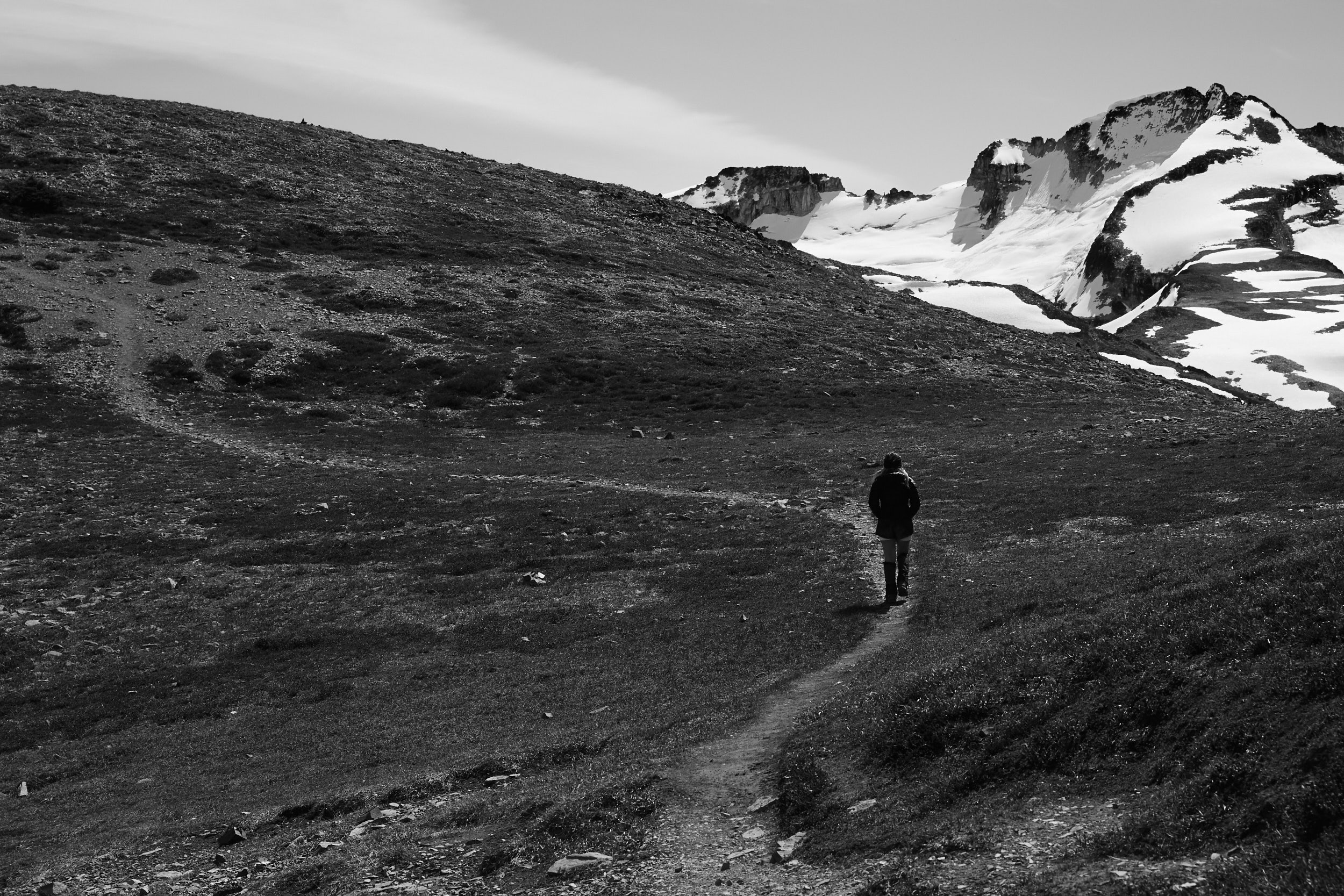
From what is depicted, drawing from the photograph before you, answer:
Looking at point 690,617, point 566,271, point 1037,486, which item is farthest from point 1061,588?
point 566,271

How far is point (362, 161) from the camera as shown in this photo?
5015 inches

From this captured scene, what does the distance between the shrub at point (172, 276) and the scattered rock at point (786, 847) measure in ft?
282

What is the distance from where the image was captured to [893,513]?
25062 millimetres

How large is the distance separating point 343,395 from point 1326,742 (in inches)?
2586

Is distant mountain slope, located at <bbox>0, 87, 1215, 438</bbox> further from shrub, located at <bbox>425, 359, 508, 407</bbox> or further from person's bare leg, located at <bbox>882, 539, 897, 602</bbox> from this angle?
person's bare leg, located at <bbox>882, 539, 897, 602</bbox>

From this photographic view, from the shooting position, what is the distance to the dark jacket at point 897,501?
25.0m

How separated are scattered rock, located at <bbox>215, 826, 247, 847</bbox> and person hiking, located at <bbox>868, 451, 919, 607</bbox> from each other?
14.9 m

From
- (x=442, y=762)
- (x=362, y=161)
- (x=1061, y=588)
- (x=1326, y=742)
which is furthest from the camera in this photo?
(x=362, y=161)

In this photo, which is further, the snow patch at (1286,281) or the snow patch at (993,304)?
the snow patch at (1286,281)

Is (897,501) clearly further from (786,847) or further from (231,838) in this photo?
(231,838)

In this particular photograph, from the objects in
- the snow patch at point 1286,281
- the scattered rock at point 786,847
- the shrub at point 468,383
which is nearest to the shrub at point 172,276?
the shrub at point 468,383

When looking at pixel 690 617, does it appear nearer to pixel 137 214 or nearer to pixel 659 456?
pixel 659 456

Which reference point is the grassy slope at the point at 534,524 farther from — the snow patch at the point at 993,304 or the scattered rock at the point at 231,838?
the snow patch at the point at 993,304

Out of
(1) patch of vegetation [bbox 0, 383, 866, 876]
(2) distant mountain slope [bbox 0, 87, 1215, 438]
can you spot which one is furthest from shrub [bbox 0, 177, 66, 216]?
(1) patch of vegetation [bbox 0, 383, 866, 876]
